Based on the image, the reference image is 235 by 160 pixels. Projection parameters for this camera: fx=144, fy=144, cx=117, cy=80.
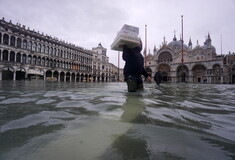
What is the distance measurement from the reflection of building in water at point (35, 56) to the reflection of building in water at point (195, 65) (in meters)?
30.0

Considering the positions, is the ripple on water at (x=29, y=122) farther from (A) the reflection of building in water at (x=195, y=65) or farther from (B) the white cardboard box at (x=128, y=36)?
(A) the reflection of building in water at (x=195, y=65)

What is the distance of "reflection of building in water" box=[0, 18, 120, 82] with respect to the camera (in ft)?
91.3

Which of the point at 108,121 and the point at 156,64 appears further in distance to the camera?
the point at 156,64

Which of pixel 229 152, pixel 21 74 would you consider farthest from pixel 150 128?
pixel 21 74

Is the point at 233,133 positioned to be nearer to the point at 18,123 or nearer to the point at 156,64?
the point at 18,123

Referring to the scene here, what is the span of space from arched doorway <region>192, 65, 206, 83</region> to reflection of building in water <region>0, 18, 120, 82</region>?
37.0 meters

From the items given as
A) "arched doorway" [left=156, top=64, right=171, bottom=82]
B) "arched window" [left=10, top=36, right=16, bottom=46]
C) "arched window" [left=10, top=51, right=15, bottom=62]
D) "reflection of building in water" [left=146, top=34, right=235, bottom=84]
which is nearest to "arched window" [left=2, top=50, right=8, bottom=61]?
"arched window" [left=10, top=51, right=15, bottom=62]

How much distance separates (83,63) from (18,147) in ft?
157

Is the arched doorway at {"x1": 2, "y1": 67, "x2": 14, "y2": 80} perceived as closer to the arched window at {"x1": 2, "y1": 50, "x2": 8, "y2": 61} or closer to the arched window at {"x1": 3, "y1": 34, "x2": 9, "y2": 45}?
the arched window at {"x1": 2, "y1": 50, "x2": 8, "y2": 61}

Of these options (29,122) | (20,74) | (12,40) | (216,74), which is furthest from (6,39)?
(216,74)

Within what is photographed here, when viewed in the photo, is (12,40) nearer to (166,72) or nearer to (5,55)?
(5,55)

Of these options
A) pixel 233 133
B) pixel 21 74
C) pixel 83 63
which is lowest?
pixel 233 133

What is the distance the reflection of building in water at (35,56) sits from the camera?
27828 mm

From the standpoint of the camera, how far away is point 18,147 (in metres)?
1.00
